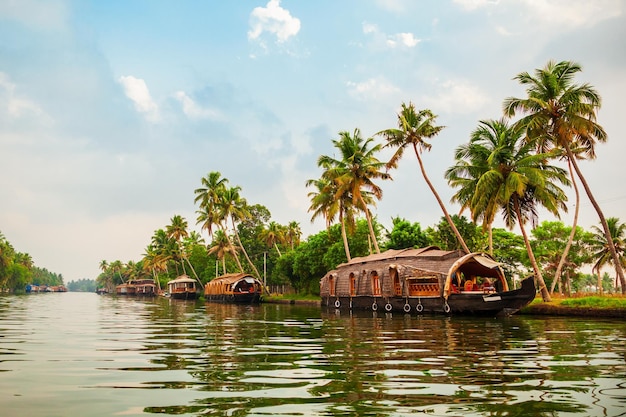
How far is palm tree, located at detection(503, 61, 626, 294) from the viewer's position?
79.1ft

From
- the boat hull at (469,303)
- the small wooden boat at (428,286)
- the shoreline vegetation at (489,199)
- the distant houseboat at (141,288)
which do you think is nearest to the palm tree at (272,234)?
the shoreline vegetation at (489,199)

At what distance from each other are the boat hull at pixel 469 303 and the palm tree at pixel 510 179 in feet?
16.6

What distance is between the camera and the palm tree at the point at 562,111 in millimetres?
24097

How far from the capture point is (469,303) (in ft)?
67.5

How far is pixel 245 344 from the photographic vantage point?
1041 centimetres

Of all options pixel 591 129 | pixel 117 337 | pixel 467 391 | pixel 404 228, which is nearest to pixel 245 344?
pixel 117 337

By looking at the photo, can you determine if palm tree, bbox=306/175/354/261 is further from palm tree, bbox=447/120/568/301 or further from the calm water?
the calm water

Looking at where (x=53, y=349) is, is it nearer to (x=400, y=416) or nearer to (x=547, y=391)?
(x=400, y=416)

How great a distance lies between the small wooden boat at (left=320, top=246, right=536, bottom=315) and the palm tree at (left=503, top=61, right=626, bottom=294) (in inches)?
277

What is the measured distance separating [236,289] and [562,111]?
114ft

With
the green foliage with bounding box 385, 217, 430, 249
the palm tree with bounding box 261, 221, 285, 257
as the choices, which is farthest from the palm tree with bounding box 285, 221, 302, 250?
the green foliage with bounding box 385, 217, 430, 249

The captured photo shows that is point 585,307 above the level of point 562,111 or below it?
below

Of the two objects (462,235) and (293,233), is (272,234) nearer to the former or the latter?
(293,233)

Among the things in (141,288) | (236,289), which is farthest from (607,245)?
(141,288)
